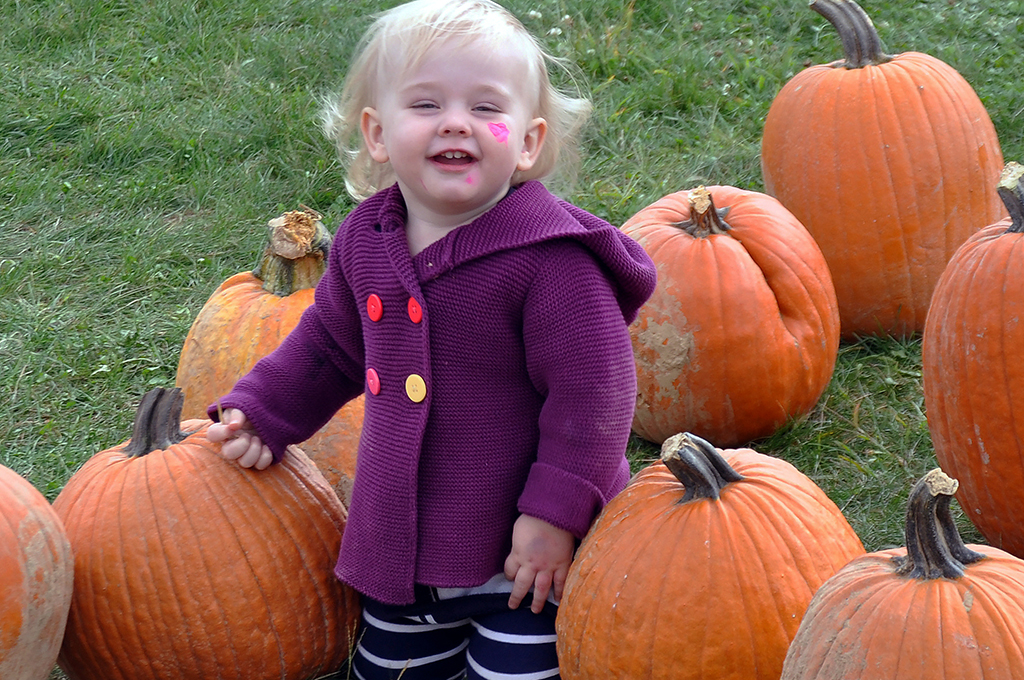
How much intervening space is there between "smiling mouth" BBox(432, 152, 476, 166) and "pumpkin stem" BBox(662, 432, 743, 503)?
0.69m

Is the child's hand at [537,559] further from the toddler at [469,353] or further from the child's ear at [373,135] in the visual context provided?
the child's ear at [373,135]

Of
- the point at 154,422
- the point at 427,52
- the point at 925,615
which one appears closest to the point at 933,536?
the point at 925,615

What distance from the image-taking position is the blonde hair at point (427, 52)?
89.2 inches

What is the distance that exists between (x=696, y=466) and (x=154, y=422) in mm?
1250

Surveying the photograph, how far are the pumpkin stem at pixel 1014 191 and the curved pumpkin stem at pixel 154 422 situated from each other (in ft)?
6.43

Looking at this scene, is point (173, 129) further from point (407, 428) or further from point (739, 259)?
point (407, 428)

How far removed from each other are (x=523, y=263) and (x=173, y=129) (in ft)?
13.5

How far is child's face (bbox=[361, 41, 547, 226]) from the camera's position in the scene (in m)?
2.26

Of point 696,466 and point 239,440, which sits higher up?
point 696,466

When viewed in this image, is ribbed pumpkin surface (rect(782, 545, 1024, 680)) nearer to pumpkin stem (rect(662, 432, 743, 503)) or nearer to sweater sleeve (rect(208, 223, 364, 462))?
pumpkin stem (rect(662, 432, 743, 503))

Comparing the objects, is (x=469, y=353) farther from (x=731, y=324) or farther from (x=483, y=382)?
(x=731, y=324)

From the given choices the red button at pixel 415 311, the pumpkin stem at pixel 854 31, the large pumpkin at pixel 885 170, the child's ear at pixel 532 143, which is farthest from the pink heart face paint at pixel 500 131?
the pumpkin stem at pixel 854 31

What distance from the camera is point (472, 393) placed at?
94.0 inches

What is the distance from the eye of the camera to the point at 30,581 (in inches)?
89.8
